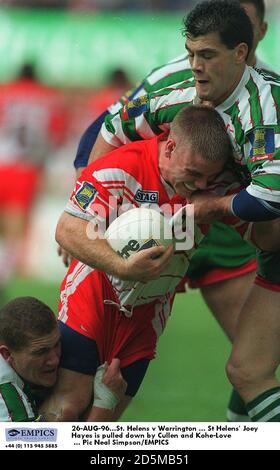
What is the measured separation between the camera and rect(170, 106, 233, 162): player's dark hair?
3377 mm

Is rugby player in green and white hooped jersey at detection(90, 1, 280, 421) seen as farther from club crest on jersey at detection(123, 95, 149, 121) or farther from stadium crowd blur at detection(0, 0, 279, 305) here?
stadium crowd blur at detection(0, 0, 279, 305)

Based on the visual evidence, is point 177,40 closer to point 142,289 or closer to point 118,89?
point 118,89

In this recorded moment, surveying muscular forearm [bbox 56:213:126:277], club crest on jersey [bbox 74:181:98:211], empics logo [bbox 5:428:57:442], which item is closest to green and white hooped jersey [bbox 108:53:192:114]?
club crest on jersey [bbox 74:181:98:211]

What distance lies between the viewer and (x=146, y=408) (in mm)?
4613

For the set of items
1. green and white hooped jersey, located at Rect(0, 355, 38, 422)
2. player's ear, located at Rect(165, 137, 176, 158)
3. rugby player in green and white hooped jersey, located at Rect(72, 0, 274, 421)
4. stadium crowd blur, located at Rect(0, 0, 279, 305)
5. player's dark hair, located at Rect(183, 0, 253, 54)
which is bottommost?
stadium crowd blur, located at Rect(0, 0, 279, 305)

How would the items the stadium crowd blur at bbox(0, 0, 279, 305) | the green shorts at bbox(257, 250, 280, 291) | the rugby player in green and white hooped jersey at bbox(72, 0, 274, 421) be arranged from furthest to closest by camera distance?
the stadium crowd blur at bbox(0, 0, 279, 305) → the rugby player in green and white hooped jersey at bbox(72, 0, 274, 421) → the green shorts at bbox(257, 250, 280, 291)

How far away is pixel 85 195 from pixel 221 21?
0.80 m

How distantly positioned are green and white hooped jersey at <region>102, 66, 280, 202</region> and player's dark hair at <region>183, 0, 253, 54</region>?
16 cm

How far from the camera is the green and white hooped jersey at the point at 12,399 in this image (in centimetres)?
348

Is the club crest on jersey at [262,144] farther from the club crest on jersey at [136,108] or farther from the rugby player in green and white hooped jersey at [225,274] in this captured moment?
the rugby player in green and white hooped jersey at [225,274]

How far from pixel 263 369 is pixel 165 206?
2.50 ft

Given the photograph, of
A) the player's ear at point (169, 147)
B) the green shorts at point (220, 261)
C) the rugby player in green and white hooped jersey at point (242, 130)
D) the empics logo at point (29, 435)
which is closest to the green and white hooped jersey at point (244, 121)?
the rugby player in green and white hooped jersey at point (242, 130)

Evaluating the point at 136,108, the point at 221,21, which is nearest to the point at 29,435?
the point at 136,108

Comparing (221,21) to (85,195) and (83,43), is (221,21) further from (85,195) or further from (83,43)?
(83,43)
